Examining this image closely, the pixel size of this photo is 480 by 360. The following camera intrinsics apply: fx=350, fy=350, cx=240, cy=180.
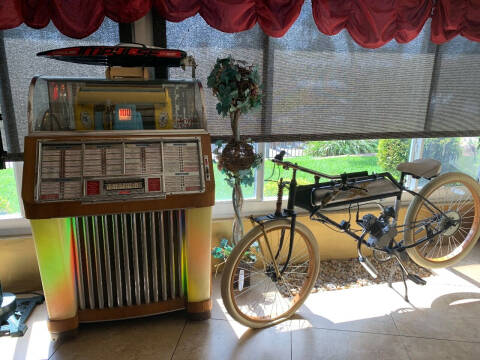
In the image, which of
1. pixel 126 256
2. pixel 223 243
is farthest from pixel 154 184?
pixel 223 243

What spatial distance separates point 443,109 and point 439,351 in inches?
73.3

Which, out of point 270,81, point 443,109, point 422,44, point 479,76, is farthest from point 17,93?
point 479,76

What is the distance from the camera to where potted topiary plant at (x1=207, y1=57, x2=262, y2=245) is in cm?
205

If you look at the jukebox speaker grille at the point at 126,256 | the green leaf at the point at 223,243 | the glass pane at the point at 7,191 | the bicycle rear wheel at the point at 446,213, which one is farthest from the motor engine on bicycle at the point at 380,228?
the glass pane at the point at 7,191

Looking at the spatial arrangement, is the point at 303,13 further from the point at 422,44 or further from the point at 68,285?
the point at 68,285

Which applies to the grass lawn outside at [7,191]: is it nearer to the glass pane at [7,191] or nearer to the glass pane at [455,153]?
the glass pane at [7,191]

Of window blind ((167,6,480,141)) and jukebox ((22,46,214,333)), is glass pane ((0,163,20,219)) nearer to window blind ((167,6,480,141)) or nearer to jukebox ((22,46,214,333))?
jukebox ((22,46,214,333))

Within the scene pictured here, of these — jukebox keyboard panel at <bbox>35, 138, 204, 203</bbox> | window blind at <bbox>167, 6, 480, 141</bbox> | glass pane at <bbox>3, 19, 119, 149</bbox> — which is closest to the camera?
jukebox keyboard panel at <bbox>35, 138, 204, 203</bbox>

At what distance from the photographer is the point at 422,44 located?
267cm

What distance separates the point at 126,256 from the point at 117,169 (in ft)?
1.67

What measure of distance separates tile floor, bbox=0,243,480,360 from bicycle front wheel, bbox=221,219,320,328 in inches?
4.0

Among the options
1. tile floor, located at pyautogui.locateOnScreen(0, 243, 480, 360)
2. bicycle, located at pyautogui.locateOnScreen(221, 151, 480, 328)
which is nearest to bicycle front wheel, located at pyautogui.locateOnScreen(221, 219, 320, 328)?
bicycle, located at pyautogui.locateOnScreen(221, 151, 480, 328)

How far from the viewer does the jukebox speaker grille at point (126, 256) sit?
6.29 ft

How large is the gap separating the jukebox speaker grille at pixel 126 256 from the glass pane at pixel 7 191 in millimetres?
1023
